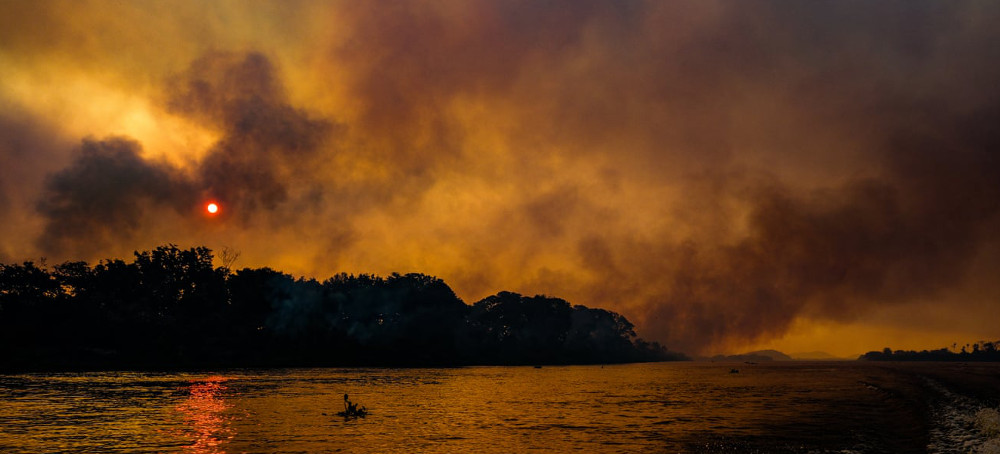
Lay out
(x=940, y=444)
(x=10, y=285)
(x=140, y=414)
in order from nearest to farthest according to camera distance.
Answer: (x=940, y=444), (x=140, y=414), (x=10, y=285)

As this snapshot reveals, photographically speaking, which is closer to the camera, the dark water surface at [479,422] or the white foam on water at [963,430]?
the white foam on water at [963,430]

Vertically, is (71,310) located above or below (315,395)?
above

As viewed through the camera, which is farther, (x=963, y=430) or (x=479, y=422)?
(x=479, y=422)

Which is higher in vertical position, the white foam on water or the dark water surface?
the white foam on water

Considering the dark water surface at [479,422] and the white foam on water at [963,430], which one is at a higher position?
the white foam on water at [963,430]

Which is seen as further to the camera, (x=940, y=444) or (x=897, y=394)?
(x=897, y=394)

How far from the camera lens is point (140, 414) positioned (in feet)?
220

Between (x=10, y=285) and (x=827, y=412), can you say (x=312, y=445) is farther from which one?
(x=10, y=285)

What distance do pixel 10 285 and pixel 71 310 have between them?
16374 millimetres

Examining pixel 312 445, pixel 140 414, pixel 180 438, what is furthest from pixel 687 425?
pixel 140 414

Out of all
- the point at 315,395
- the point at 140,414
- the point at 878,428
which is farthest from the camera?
the point at 315,395

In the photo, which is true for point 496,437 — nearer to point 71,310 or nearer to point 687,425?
point 687,425

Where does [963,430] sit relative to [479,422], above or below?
above

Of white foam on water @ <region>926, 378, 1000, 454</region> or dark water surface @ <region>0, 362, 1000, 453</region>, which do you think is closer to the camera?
white foam on water @ <region>926, 378, 1000, 454</region>
